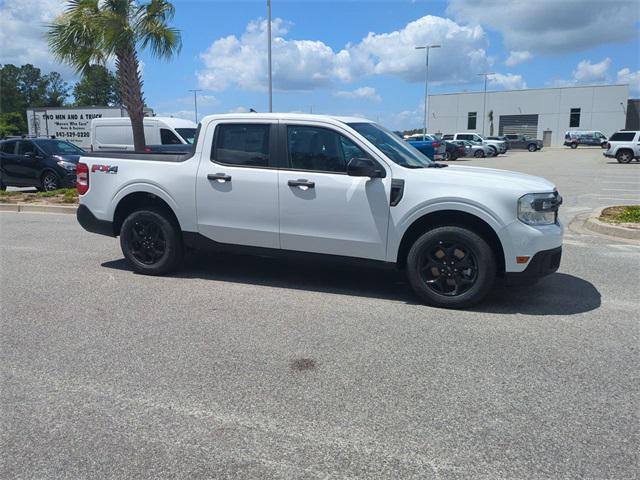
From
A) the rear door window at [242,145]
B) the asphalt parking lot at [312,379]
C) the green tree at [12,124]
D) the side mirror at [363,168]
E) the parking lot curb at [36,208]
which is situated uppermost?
the green tree at [12,124]

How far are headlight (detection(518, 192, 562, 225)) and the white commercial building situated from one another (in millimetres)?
78657

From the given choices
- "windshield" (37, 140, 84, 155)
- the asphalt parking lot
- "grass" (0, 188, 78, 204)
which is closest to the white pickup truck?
the asphalt parking lot

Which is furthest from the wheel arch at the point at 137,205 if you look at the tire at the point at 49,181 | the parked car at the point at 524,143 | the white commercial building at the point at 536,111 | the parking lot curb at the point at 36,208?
the white commercial building at the point at 536,111

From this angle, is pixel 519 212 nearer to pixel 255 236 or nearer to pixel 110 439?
pixel 255 236

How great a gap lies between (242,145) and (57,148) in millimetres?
11669

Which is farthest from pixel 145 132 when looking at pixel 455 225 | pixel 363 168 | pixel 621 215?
pixel 455 225

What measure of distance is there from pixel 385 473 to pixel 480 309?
2902 mm

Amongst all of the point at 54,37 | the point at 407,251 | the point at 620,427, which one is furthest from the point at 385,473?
the point at 54,37

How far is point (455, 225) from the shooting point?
5.34 m

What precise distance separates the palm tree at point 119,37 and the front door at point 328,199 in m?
10.3

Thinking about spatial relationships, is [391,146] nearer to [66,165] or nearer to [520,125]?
[66,165]

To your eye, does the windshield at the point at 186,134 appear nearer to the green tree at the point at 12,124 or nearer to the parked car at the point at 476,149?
the parked car at the point at 476,149

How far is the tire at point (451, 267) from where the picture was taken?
516 centimetres

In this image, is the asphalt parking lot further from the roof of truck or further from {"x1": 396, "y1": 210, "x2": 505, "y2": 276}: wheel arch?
the roof of truck
